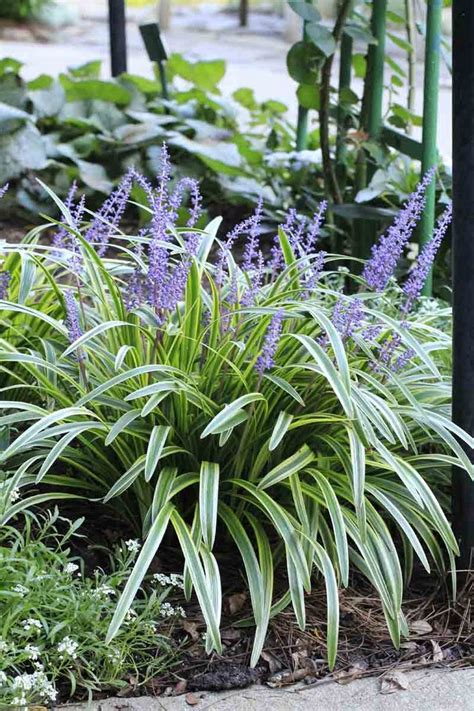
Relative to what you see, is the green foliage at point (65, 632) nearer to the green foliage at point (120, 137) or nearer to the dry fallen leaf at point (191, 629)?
the dry fallen leaf at point (191, 629)

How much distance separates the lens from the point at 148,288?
2.16 metres

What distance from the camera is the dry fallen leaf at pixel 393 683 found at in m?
1.85

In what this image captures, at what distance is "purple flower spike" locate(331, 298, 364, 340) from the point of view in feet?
6.75

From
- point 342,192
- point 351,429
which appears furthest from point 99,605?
point 342,192

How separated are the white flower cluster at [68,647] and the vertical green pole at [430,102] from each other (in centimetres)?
181

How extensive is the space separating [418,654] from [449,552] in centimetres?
20

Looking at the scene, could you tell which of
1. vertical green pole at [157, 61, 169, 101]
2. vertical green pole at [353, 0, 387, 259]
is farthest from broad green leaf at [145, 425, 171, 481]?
vertical green pole at [157, 61, 169, 101]

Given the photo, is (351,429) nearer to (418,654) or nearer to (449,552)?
(449,552)

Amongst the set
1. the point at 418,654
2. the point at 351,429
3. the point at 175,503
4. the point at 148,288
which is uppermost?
the point at 148,288

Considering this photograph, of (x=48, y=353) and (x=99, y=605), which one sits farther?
(x=48, y=353)

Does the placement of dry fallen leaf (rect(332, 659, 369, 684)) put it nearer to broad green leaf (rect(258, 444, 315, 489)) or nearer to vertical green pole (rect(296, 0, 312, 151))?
broad green leaf (rect(258, 444, 315, 489))

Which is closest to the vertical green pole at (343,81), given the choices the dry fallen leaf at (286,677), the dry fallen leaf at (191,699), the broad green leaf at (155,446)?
the broad green leaf at (155,446)

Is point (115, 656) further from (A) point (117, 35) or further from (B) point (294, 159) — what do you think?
(A) point (117, 35)

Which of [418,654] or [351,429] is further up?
[351,429]
